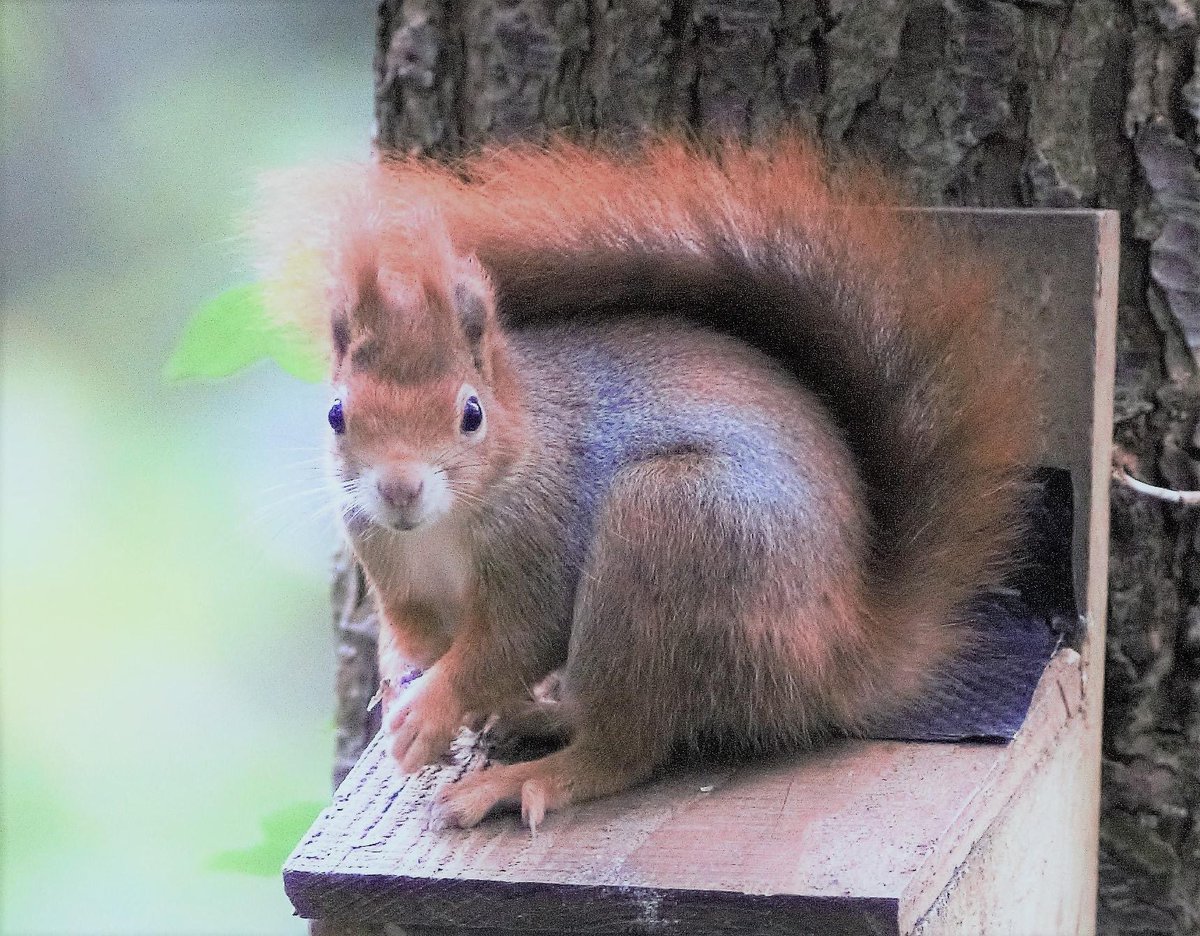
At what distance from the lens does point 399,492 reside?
44.0 inches

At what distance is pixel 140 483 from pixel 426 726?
4.96ft

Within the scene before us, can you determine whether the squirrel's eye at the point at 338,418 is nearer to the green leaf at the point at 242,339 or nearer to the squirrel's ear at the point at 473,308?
the squirrel's ear at the point at 473,308

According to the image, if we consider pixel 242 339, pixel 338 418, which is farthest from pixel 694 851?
pixel 242 339

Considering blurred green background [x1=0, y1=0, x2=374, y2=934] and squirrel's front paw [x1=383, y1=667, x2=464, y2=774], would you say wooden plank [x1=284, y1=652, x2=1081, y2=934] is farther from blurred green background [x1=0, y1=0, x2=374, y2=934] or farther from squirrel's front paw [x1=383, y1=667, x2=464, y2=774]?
blurred green background [x1=0, y1=0, x2=374, y2=934]

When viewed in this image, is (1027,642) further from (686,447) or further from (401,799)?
(401,799)

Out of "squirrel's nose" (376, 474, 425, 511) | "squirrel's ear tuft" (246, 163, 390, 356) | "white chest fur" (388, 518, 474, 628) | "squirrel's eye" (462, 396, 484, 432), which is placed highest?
"squirrel's ear tuft" (246, 163, 390, 356)

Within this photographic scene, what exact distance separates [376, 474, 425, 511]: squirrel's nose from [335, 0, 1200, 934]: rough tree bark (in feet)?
2.07

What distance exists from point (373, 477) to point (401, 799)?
0.24 m

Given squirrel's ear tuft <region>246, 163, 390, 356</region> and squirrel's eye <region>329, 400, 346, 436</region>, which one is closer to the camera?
squirrel's eye <region>329, 400, 346, 436</region>

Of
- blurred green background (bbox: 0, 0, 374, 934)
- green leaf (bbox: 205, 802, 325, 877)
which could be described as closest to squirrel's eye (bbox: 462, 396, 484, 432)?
green leaf (bbox: 205, 802, 325, 877)

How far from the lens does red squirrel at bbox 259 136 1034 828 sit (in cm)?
117

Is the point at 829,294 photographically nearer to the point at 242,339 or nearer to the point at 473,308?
the point at 473,308

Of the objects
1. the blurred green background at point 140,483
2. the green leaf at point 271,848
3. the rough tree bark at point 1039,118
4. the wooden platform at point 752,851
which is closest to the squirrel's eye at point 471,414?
the wooden platform at point 752,851

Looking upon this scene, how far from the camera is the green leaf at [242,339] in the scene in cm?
140
